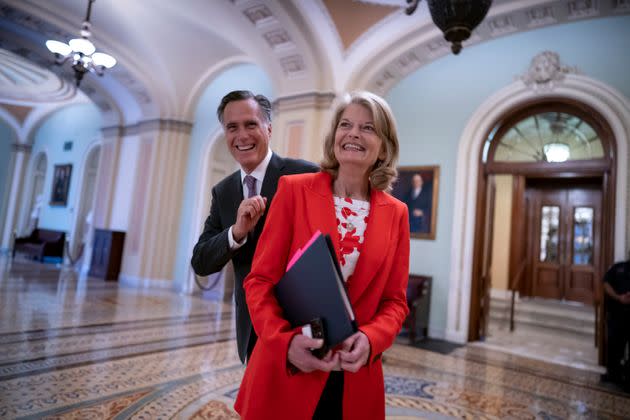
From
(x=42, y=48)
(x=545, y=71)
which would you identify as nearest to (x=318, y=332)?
(x=545, y=71)

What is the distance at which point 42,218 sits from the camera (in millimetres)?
13773

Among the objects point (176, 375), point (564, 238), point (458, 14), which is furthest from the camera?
point (564, 238)

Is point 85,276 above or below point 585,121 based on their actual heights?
below

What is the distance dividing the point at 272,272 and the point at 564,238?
10215 mm

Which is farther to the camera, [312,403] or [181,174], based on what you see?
[181,174]

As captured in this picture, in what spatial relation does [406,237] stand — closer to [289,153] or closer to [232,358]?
[232,358]

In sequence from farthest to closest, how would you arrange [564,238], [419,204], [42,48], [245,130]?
1. [564,238]
2. [42,48]
3. [419,204]
4. [245,130]

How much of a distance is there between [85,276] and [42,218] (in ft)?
18.8

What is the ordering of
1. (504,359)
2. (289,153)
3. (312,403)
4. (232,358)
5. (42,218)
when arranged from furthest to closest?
(42,218) → (289,153) → (504,359) → (232,358) → (312,403)

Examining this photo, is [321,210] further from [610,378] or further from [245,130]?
[610,378]

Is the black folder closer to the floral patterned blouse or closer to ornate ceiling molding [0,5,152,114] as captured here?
the floral patterned blouse

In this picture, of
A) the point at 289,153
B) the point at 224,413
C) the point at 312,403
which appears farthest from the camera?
the point at 289,153

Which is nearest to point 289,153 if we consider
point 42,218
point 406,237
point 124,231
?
point 124,231

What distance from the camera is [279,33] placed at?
6406mm
